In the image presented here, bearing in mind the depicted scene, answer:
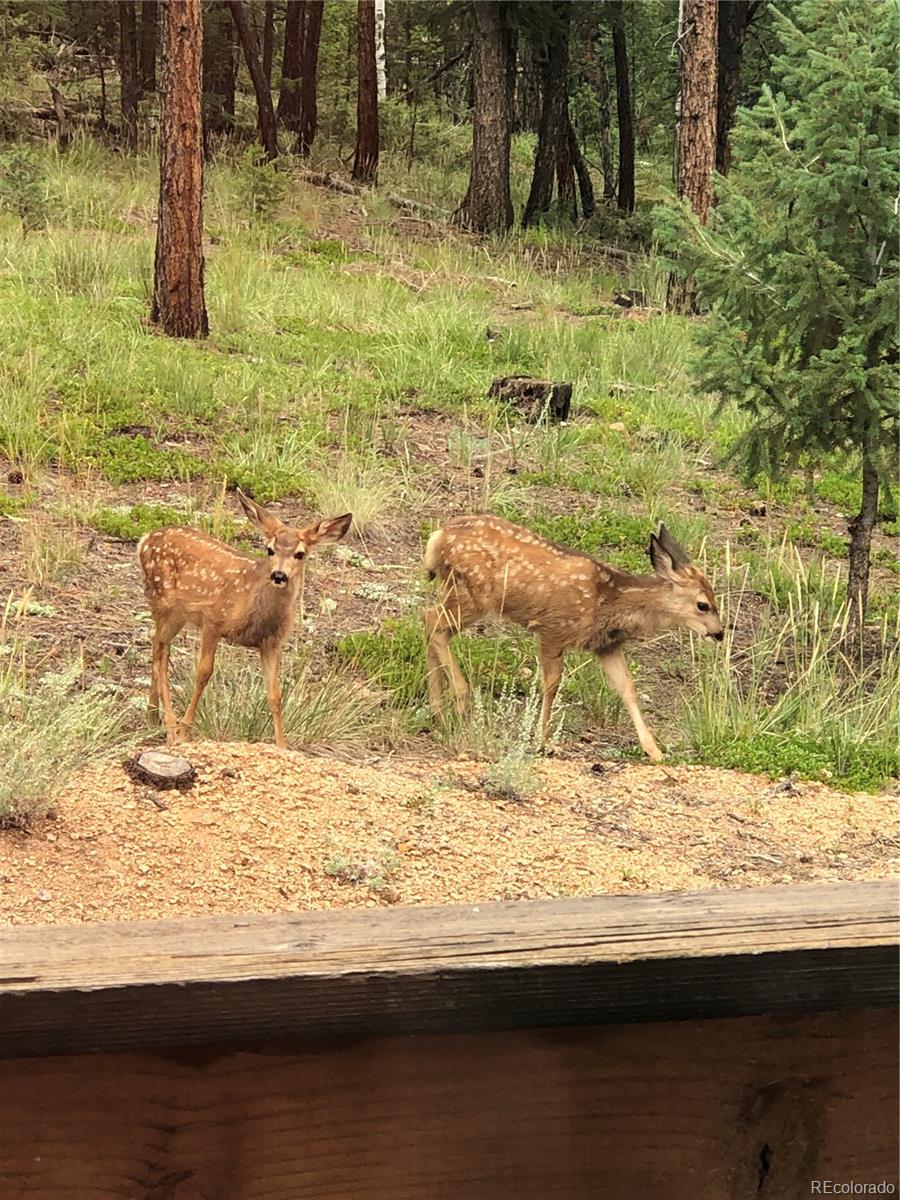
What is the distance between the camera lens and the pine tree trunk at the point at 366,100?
86.5ft

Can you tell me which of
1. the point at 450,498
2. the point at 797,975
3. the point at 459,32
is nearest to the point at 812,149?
the point at 450,498

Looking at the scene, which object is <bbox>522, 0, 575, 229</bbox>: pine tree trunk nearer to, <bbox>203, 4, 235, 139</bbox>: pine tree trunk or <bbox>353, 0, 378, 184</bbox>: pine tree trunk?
<bbox>353, 0, 378, 184</bbox>: pine tree trunk

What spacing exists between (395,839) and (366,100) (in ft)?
77.5

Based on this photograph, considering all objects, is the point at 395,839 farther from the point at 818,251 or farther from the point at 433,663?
the point at 818,251

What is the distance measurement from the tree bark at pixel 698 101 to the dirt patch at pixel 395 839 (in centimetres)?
1489

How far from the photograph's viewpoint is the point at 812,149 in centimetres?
837

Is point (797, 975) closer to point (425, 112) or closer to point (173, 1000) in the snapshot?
point (173, 1000)

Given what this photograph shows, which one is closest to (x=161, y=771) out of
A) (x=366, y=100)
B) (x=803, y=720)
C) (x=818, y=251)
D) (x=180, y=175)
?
(x=803, y=720)

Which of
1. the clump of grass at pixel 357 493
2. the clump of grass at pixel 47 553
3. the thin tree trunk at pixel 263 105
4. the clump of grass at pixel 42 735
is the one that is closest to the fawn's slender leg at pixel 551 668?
the clump of grass at pixel 42 735

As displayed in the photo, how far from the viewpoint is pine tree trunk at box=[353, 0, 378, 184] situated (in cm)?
2638

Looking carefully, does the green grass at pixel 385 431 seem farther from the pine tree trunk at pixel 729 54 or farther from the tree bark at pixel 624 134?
the tree bark at pixel 624 134

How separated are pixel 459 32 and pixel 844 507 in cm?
1780

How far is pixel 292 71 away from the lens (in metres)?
32.2

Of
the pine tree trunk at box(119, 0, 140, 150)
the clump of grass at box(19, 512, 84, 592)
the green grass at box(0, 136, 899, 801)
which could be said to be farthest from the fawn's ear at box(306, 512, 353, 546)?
the pine tree trunk at box(119, 0, 140, 150)
